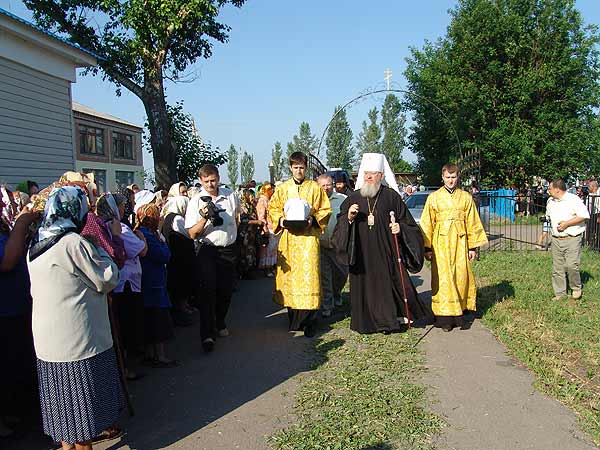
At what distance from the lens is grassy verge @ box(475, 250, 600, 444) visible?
15.4 feet

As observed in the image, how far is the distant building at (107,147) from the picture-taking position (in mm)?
45606

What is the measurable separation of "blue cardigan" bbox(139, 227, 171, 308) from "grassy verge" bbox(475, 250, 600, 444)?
348 centimetres

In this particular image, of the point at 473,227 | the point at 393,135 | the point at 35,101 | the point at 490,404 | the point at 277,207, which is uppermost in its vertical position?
the point at 393,135

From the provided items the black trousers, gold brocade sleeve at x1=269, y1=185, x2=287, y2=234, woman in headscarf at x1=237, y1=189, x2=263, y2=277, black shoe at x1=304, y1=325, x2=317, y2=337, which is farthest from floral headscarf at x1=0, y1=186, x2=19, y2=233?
woman in headscarf at x1=237, y1=189, x2=263, y2=277

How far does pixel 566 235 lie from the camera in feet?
26.2

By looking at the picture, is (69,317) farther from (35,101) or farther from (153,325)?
(35,101)

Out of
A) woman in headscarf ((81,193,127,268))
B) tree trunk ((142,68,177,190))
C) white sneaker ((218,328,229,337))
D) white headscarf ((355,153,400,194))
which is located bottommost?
white sneaker ((218,328,229,337))

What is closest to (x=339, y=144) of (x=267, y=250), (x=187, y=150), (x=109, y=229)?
(x=187, y=150)

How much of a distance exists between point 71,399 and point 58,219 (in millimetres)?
1070

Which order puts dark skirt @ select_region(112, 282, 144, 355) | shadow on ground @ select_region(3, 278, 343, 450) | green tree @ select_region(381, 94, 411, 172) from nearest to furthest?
shadow on ground @ select_region(3, 278, 343, 450)
dark skirt @ select_region(112, 282, 144, 355)
green tree @ select_region(381, 94, 411, 172)

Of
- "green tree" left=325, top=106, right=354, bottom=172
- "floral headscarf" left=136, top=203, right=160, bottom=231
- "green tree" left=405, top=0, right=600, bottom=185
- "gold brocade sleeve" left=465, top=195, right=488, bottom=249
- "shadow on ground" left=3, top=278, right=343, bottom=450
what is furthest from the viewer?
"green tree" left=325, top=106, right=354, bottom=172

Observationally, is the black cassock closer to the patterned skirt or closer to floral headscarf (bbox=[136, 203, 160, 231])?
floral headscarf (bbox=[136, 203, 160, 231])

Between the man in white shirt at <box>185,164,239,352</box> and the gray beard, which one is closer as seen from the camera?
the man in white shirt at <box>185,164,239,352</box>

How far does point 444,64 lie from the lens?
85.4ft
